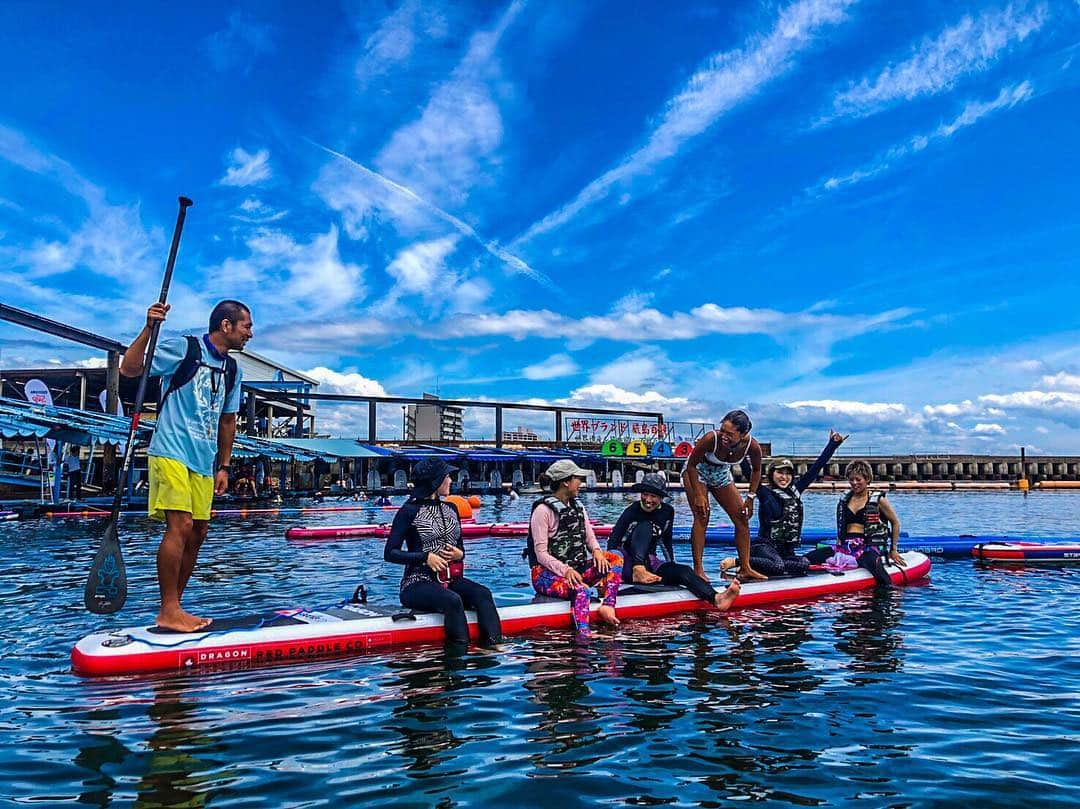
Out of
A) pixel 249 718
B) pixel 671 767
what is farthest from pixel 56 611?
pixel 671 767

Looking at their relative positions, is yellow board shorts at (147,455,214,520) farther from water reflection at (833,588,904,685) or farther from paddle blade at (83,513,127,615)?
water reflection at (833,588,904,685)

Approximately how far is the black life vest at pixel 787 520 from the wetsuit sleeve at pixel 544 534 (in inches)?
189

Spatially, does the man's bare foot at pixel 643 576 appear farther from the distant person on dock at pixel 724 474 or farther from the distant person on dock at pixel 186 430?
the distant person on dock at pixel 186 430

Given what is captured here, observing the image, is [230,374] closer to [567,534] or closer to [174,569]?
[174,569]

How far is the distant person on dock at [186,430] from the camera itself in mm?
6648

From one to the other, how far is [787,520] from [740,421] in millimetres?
2844

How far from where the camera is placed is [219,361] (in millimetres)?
7195

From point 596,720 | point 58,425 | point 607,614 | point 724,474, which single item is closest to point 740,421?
point 724,474

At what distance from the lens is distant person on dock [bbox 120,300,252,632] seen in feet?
21.8

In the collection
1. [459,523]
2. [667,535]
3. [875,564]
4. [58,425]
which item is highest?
[58,425]

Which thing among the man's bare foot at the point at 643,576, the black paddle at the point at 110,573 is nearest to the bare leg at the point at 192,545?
the black paddle at the point at 110,573

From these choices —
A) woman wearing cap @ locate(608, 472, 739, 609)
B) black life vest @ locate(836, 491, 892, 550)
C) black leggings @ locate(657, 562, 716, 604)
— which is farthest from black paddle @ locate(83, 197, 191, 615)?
black life vest @ locate(836, 491, 892, 550)

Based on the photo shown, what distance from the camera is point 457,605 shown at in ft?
26.4

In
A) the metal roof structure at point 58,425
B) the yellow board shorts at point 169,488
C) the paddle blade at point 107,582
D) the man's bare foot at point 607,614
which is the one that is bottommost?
the man's bare foot at point 607,614
